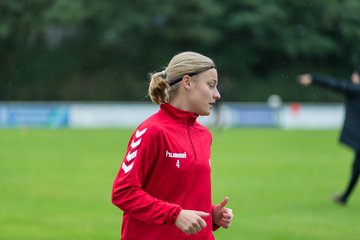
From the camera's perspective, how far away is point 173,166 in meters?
4.46

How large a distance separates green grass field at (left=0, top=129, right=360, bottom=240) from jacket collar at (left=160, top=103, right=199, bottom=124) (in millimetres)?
5128

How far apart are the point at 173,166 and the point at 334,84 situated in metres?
8.03

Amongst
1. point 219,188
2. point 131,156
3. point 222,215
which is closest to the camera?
point 131,156

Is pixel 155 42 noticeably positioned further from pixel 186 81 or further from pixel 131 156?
pixel 131 156

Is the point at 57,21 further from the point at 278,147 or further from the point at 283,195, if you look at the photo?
the point at 283,195

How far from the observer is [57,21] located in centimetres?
4744

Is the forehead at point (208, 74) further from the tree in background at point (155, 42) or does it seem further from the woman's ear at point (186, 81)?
the tree in background at point (155, 42)

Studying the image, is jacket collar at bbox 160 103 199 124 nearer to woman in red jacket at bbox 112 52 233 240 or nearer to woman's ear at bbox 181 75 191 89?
woman in red jacket at bbox 112 52 233 240

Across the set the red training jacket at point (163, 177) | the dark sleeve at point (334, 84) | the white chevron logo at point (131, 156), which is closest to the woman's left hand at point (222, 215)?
the red training jacket at point (163, 177)

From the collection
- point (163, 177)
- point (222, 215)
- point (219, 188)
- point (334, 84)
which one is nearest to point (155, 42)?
point (219, 188)

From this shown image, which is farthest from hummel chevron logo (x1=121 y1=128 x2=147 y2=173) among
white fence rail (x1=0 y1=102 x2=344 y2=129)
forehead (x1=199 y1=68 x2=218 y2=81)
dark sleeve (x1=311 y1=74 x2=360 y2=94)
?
white fence rail (x1=0 y1=102 x2=344 y2=129)

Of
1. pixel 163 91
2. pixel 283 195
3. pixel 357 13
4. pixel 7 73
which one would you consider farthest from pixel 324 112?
pixel 163 91

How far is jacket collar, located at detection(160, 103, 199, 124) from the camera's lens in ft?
15.1

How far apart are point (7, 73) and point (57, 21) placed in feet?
16.9
